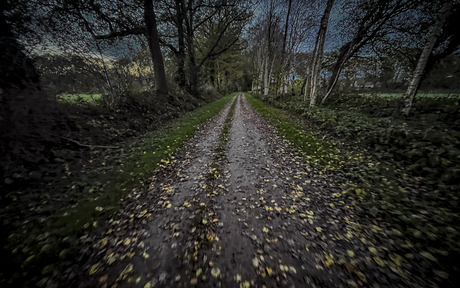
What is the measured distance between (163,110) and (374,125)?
12324 millimetres

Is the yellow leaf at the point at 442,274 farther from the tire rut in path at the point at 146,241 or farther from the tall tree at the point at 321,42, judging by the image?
the tall tree at the point at 321,42

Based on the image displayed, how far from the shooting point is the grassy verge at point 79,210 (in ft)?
7.87

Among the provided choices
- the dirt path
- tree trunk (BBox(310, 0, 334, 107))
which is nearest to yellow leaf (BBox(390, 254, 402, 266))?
the dirt path

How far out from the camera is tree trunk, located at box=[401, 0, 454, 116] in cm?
623

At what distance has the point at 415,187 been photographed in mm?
3771

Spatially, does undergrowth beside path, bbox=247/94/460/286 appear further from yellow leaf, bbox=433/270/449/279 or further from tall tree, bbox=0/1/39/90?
tall tree, bbox=0/1/39/90

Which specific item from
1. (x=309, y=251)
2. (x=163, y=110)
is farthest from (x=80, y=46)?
(x=309, y=251)

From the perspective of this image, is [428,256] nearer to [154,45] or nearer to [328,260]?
[328,260]

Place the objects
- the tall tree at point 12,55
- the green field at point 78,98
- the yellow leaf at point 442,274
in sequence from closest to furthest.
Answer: the yellow leaf at point 442,274, the tall tree at point 12,55, the green field at point 78,98

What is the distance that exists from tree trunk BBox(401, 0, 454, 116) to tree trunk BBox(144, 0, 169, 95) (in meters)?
14.6

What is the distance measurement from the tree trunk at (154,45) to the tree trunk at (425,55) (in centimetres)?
1456

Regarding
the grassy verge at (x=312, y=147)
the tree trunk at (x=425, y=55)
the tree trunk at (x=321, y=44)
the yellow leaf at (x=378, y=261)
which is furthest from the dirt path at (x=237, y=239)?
the tree trunk at (x=321, y=44)

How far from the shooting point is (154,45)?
1114 centimetres

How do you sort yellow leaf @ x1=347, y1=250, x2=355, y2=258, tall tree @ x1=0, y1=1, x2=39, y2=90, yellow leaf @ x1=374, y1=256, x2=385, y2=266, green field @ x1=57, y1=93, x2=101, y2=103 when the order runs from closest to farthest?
yellow leaf @ x1=374, y1=256, x2=385, y2=266 → yellow leaf @ x1=347, y1=250, x2=355, y2=258 → tall tree @ x1=0, y1=1, x2=39, y2=90 → green field @ x1=57, y1=93, x2=101, y2=103
